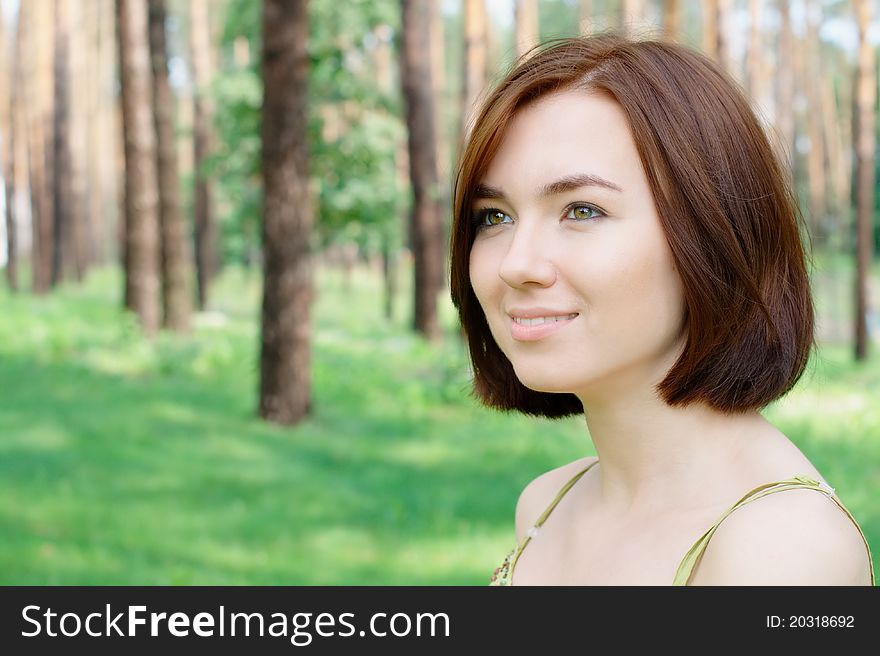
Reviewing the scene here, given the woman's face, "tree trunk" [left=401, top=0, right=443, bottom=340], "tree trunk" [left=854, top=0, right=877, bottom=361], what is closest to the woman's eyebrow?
the woman's face

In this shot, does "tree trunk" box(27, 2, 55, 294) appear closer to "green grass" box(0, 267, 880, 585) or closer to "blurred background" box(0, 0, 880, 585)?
"blurred background" box(0, 0, 880, 585)

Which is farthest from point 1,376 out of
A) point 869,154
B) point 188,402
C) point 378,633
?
point 869,154

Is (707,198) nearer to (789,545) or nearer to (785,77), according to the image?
(789,545)

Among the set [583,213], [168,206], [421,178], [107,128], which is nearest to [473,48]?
[421,178]

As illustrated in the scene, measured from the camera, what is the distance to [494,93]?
1.74 meters

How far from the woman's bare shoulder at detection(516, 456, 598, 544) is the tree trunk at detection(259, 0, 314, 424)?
665cm

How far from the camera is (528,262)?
1.53 m

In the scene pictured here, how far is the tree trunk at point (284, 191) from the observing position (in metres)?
8.59

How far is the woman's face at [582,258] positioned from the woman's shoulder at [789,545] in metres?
0.32

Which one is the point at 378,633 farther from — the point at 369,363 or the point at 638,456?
the point at 369,363

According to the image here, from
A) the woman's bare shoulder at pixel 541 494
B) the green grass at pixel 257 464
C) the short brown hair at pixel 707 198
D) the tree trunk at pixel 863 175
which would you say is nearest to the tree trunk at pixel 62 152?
the green grass at pixel 257 464

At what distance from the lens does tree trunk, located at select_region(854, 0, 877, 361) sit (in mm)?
15641

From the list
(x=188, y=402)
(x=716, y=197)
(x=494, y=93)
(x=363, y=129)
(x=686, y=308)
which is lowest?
(x=686, y=308)

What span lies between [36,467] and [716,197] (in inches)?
274
